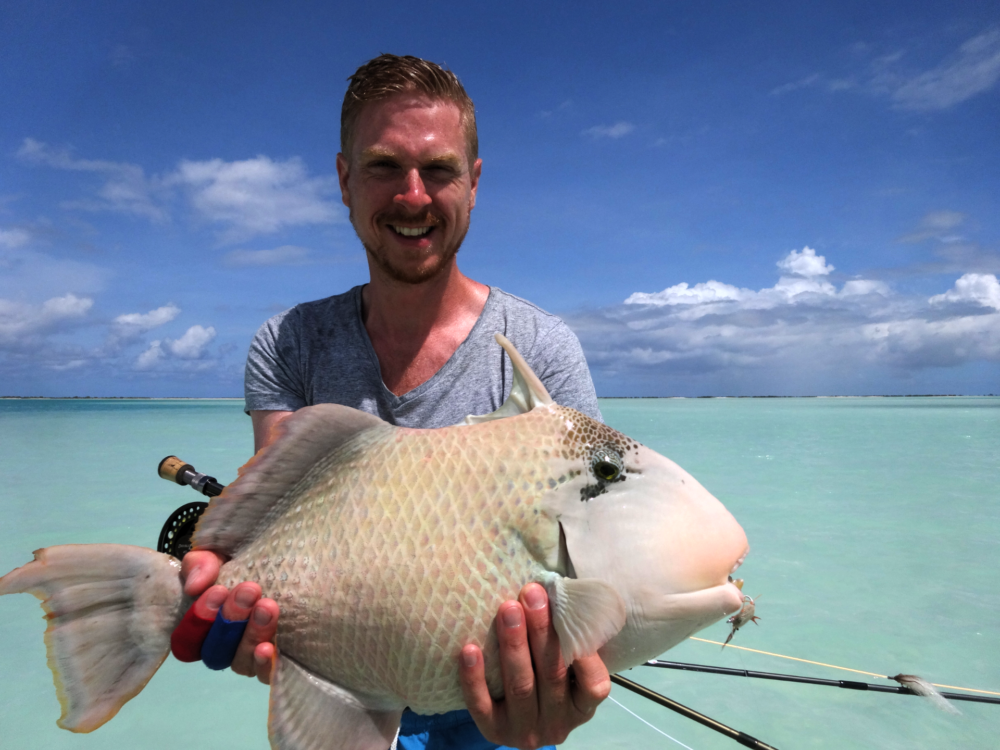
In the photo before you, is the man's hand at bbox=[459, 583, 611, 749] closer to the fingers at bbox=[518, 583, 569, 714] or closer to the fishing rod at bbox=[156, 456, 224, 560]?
the fingers at bbox=[518, 583, 569, 714]

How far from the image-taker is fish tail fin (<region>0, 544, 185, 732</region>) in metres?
1.39

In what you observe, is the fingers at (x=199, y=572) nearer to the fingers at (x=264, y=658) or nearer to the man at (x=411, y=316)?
the fingers at (x=264, y=658)

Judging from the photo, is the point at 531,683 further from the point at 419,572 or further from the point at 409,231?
the point at 409,231

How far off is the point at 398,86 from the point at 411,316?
0.85 meters

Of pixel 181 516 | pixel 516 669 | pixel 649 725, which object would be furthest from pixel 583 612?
pixel 649 725

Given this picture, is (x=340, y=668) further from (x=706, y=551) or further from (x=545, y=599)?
(x=706, y=551)

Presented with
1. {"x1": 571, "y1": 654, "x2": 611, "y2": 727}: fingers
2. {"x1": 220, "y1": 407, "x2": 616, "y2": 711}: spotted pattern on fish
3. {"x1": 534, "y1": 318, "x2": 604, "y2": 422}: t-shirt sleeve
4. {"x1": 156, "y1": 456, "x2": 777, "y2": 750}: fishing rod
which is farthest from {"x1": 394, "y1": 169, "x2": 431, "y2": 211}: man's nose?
{"x1": 571, "y1": 654, "x2": 611, "y2": 727}: fingers

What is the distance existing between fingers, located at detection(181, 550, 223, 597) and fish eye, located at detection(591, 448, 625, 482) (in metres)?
1.00

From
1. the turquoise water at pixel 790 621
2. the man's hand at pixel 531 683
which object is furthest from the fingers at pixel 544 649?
the turquoise water at pixel 790 621

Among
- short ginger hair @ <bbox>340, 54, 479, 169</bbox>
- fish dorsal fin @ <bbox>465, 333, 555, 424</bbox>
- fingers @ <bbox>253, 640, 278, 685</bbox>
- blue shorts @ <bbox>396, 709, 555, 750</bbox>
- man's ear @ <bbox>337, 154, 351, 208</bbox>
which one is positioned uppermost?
short ginger hair @ <bbox>340, 54, 479, 169</bbox>

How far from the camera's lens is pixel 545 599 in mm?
1359

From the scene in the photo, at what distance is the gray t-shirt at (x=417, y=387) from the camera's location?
2.20m

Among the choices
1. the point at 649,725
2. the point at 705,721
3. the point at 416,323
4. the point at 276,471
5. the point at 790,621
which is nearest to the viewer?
the point at 276,471

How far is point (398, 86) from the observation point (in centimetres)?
215
